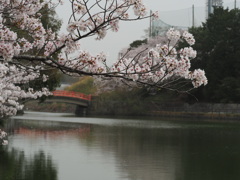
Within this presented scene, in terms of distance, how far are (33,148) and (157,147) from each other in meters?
4.15

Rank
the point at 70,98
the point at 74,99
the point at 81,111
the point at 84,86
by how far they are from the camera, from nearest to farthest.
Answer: the point at 70,98 → the point at 74,99 → the point at 81,111 → the point at 84,86

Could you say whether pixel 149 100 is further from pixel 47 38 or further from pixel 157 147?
pixel 47 38

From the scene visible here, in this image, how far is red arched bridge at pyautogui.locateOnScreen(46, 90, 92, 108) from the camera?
128 feet

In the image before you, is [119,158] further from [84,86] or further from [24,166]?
[84,86]

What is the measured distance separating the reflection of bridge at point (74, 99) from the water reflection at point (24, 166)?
26.1 meters

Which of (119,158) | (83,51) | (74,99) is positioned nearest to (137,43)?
(74,99)

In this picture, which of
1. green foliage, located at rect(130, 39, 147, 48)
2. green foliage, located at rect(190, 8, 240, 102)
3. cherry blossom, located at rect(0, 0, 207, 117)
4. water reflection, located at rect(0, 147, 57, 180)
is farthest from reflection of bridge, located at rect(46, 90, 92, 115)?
cherry blossom, located at rect(0, 0, 207, 117)

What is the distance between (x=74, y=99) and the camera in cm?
4075

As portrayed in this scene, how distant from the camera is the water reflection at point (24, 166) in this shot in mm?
9456

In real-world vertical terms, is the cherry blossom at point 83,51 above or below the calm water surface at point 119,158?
above

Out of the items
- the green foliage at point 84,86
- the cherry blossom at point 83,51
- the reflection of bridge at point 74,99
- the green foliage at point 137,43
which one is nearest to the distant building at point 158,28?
the green foliage at point 137,43

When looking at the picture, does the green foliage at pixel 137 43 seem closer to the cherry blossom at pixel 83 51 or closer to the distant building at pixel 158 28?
the distant building at pixel 158 28

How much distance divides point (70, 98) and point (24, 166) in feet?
96.7

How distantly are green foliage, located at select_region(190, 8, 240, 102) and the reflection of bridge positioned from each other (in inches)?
454
